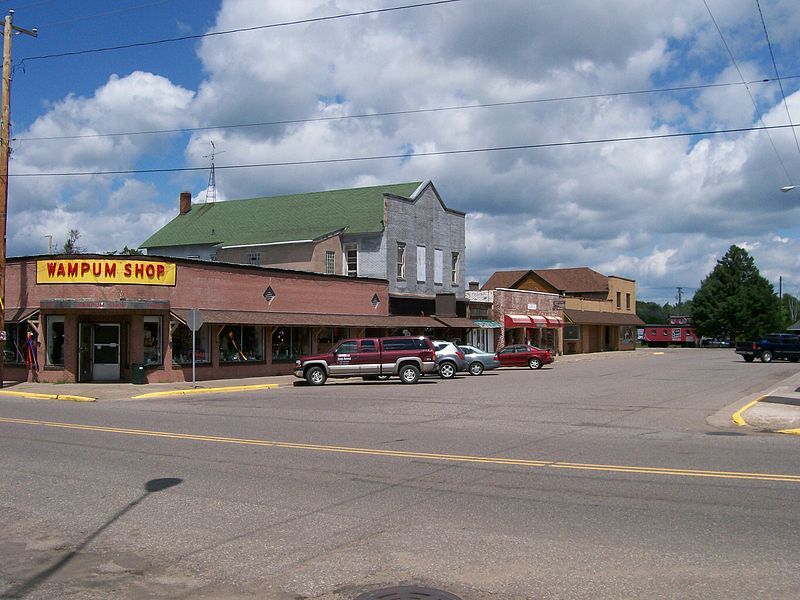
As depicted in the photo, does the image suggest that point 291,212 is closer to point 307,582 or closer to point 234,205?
point 234,205

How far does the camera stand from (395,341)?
3036cm

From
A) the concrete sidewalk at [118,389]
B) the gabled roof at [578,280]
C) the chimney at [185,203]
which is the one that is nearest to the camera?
the concrete sidewalk at [118,389]

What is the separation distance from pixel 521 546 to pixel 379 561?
4.27 feet

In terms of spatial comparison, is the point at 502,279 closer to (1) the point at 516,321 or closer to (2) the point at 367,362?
(1) the point at 516,321

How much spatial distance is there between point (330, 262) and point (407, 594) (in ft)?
127

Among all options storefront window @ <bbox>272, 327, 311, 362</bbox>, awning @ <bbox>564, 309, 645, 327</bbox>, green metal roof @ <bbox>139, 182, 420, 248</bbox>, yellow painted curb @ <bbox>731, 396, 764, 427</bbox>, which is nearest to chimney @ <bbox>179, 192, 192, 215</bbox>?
green metal roof @ <bbox>139, 182, 420, 248</bbox>

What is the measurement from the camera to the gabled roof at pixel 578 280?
82875 millimetres

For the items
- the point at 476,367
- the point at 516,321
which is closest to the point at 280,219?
the point at 476,367

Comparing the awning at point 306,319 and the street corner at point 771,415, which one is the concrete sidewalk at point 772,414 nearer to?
the street corner at point 771,415

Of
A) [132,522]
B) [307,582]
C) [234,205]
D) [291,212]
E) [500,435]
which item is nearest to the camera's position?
[307,582]

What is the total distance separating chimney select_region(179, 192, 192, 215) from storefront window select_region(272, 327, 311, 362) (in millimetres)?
20510

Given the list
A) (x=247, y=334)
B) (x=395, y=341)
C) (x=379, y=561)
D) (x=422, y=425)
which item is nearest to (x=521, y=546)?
(x=379, y=561)

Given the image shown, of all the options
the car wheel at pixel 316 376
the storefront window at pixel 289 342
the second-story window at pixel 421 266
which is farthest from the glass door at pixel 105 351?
the second-story window at pixel 421 266

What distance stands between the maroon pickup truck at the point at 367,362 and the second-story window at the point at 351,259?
47.7 feet
